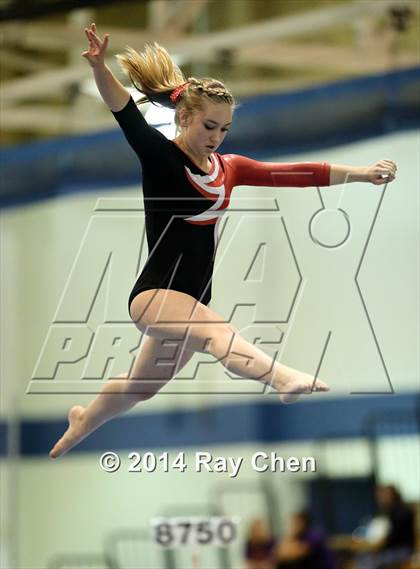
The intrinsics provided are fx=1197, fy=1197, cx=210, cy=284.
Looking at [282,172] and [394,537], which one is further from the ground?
[282,172]

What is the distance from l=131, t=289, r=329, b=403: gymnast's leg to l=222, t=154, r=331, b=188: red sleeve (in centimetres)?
41

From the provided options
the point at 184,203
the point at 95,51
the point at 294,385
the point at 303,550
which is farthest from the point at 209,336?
the point at 303,550

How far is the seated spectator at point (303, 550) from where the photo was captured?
23.2 feet

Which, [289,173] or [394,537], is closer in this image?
[289,173]

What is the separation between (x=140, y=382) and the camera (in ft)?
11.0

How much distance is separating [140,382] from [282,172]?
2.33ft

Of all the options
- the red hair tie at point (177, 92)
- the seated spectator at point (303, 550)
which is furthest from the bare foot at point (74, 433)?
the seated spectator at point (303, 550)

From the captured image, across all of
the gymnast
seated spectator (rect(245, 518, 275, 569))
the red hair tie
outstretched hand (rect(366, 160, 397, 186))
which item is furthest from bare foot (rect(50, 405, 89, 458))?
seated spectator (rect(245, 518, 275, 569))

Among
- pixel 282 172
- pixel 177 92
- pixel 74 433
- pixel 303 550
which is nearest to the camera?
pixel 177 92

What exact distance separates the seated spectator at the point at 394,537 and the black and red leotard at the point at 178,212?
12.8 feet

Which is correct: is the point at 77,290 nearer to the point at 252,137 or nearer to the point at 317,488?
the point at 252,137

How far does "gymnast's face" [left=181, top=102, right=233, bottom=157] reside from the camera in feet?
10.3

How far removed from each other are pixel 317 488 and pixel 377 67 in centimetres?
274

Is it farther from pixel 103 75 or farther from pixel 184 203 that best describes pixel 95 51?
pixel 184 203
